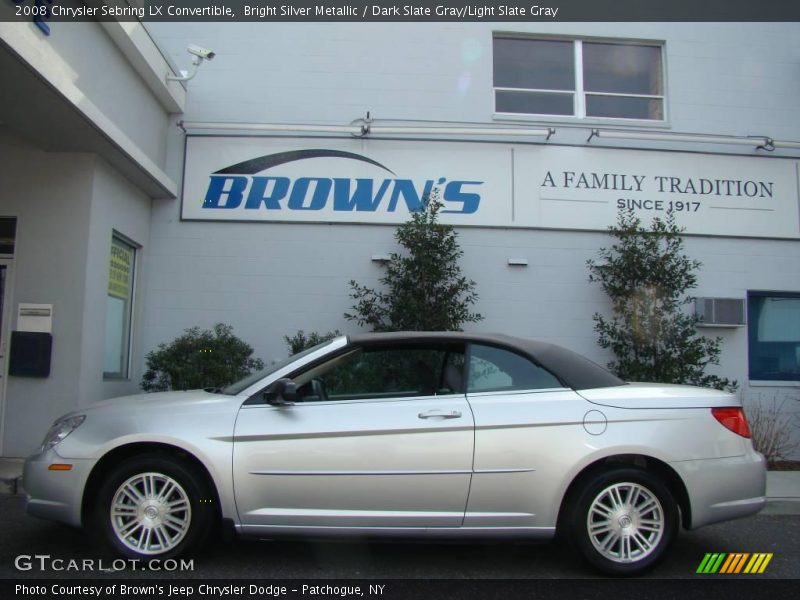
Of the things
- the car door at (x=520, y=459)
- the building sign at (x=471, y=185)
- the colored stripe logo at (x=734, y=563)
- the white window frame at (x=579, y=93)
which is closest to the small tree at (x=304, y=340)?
the building sign at (x=471, y=185)

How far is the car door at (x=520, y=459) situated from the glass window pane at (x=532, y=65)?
680 centimetres

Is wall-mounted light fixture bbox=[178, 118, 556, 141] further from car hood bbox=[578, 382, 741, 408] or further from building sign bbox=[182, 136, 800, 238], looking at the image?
car hood bbox=[578, 382, 741, 408]

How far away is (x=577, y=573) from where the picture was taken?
445 cm

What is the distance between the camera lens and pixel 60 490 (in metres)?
4.30

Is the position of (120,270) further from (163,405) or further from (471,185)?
(163,405)

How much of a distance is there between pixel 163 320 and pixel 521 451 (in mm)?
6274

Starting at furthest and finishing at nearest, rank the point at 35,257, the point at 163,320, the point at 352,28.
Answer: the point at 352,28
the point at 163,320
the point at 35,257

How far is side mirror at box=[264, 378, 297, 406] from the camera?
4.32m

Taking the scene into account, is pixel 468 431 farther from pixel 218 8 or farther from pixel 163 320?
pixel 218 8

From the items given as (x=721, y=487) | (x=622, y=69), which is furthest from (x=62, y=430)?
(x=622, y=69)

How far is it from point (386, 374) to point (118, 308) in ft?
17.2

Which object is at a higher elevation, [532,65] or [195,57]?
[532,65]

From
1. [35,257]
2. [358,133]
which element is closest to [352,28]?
[358,133]

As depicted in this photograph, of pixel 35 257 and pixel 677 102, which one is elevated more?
pixel 677 102
